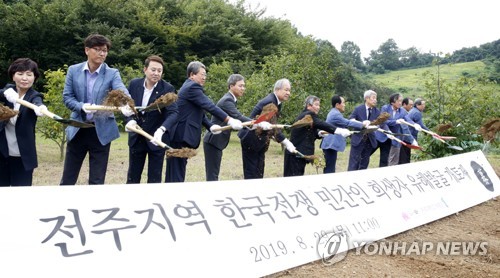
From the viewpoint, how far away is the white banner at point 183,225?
2.19 meters

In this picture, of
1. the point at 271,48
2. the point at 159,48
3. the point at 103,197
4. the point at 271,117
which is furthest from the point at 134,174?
the point at 271,48

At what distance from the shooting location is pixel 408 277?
320 cm

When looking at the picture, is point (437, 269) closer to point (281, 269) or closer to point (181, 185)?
point (281, 269)

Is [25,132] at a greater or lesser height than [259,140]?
greater

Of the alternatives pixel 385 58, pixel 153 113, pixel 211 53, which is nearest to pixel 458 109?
pixel 153 113

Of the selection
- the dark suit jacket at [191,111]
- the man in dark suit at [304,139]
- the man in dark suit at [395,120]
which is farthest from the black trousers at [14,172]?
the man in dark suit at [395,120]

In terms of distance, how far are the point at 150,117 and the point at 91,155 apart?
697 millimetres

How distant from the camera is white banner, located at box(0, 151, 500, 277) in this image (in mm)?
2188

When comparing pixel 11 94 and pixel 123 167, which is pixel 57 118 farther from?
pixel 123 167

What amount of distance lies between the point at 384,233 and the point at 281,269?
1399 millimetres

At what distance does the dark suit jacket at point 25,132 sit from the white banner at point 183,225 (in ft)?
4.57

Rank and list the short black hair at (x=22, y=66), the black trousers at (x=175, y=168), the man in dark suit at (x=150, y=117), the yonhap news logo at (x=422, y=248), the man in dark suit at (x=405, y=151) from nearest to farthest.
A: the short black hair at (x=22, y=66), the yonhap news logo at (x=422, y=248), the man in dark suit at (x=150, y=117), the black trousers at (x=175, y=168), the man in dark suit at (x=405, y=151)

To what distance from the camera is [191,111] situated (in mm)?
4617

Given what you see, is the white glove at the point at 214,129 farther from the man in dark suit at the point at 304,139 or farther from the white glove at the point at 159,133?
the man in dark suit at the point at 304,139
